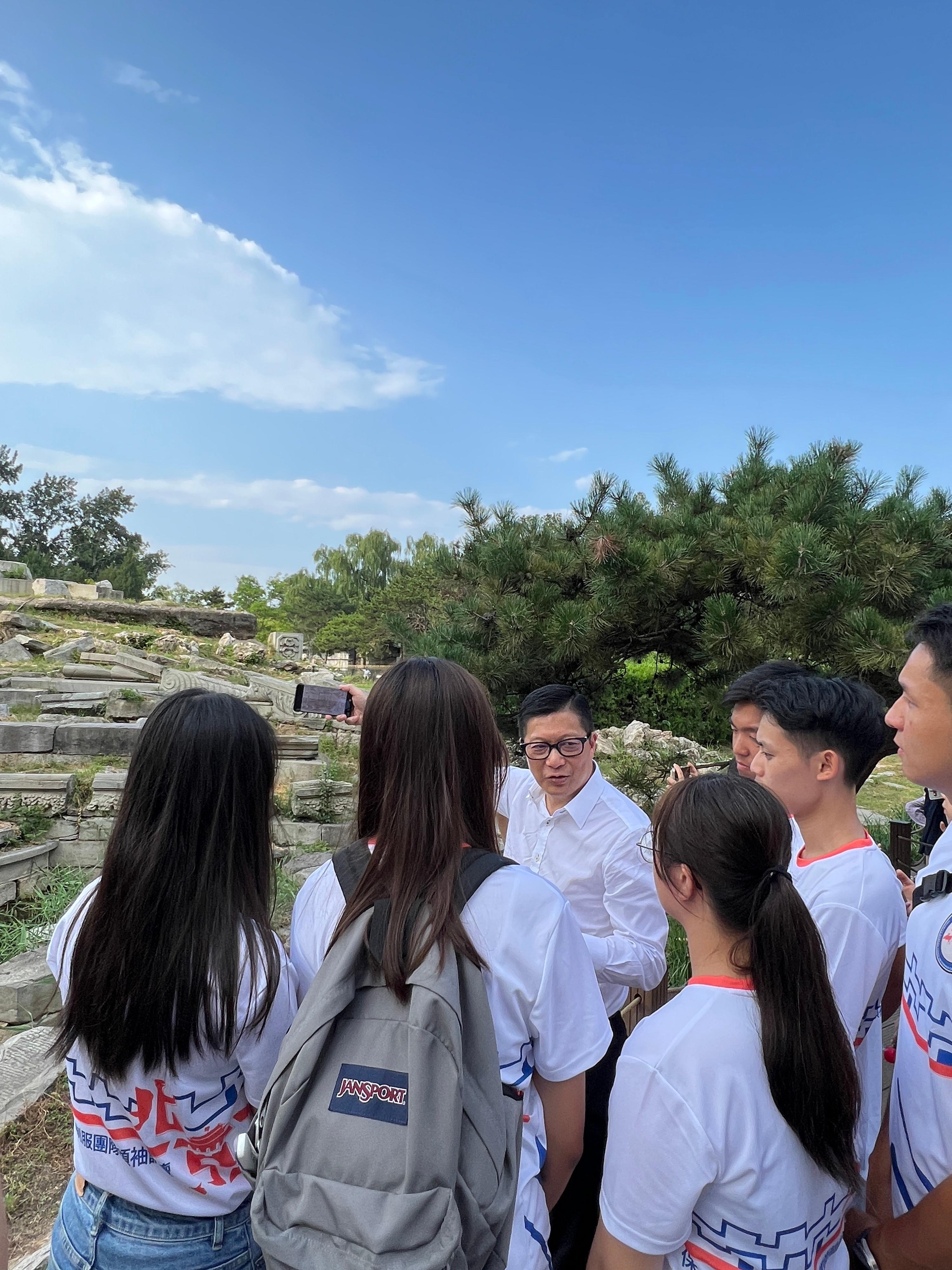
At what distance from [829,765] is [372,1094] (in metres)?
1.35

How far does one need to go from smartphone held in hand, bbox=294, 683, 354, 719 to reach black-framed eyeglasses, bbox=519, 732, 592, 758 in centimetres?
59

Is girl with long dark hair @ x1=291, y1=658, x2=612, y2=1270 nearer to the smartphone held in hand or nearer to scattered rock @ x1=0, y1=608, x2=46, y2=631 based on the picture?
the smartphone held in hand

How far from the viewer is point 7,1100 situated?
2908mm

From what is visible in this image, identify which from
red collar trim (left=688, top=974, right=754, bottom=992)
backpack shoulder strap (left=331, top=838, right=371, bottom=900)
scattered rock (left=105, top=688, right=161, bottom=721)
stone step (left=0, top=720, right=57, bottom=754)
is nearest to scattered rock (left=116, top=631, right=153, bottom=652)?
scattered rock (left=105, top=688, right=161, bottom=721)

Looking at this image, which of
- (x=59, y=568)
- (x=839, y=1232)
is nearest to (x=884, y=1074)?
(x=839, y=1232)

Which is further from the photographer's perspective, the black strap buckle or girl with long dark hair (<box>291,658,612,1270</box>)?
the black strap buckle

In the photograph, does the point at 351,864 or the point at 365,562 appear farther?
the point at 365,562

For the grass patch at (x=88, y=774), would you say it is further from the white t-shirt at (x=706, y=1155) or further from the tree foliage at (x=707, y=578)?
the white t-shirt at (x=706, y=1155)

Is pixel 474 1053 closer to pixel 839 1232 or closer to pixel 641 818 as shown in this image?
pixel 839 1232

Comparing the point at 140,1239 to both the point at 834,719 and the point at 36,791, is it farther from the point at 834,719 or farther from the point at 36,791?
the point at 36,791

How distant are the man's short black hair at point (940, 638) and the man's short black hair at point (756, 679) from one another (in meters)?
0.50

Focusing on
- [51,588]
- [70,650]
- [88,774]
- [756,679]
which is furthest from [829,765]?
[51,588]

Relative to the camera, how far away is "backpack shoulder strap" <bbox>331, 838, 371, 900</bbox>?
1.30 m

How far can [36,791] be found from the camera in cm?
571
